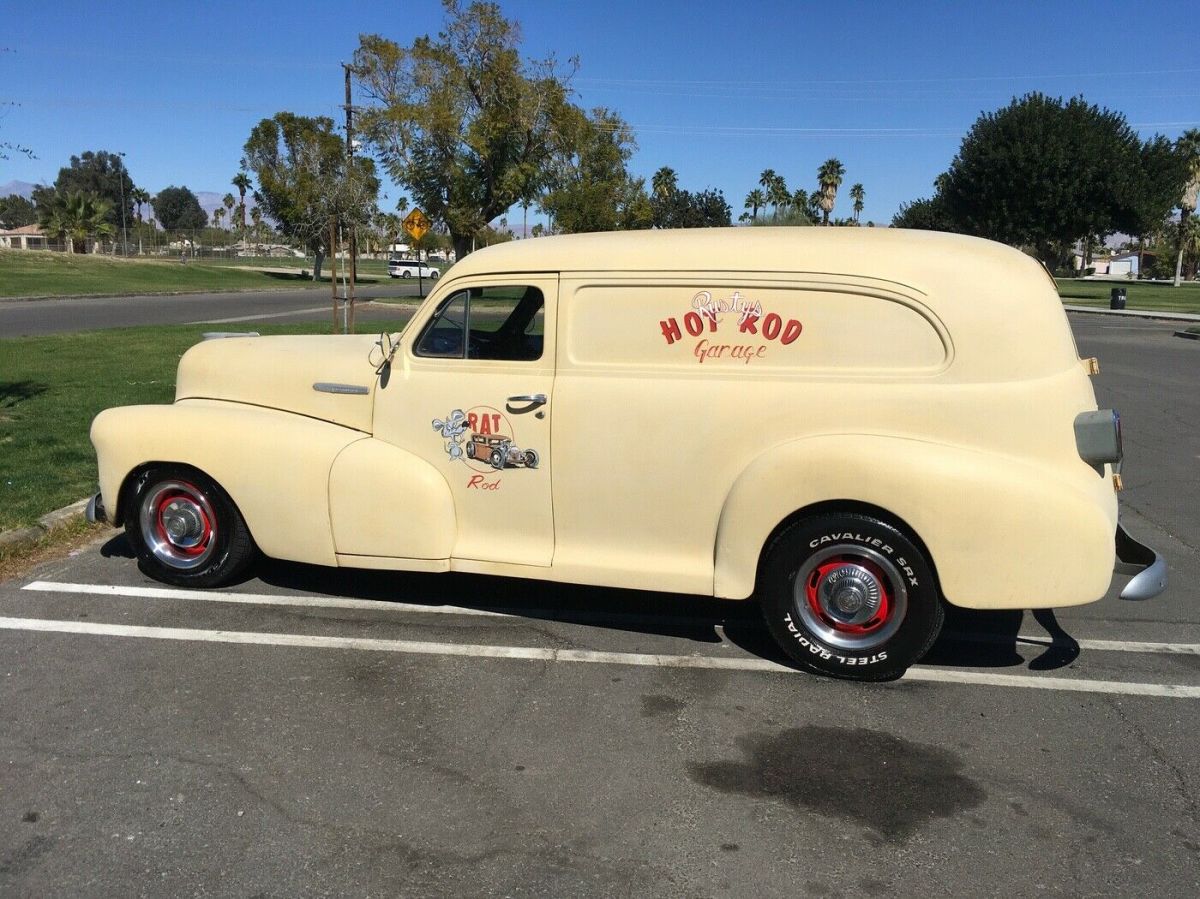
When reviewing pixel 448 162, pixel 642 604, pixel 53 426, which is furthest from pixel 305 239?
pixel 642 604

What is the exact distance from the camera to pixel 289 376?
17.0 feet

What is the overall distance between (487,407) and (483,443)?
0.17 meters

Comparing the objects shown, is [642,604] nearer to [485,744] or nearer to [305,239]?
[485,744]

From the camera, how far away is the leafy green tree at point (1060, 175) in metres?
46.6

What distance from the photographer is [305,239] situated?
49812mm

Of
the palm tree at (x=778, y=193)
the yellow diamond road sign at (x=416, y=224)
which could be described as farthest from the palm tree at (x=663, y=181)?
the yellow diamond road sign at (x=416, y=224)

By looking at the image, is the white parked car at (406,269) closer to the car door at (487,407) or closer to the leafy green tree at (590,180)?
the leafy green tree at (590,180)

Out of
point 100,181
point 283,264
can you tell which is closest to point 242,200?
point 283,264

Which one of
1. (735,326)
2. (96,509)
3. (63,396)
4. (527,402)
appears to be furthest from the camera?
(63,396)

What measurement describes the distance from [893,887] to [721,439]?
2.00 meters

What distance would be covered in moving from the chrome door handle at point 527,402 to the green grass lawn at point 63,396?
3.52m

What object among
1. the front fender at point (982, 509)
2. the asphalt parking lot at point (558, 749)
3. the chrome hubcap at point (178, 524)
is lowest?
the asphalt parking lot at point (558, 749)

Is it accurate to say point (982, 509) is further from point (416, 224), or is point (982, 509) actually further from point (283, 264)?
point (283, 264)

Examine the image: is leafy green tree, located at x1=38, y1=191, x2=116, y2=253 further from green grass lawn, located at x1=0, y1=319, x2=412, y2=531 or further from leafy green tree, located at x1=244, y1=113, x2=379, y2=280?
green grass lawn, located at x1=0, y1=319, x2=412, y2=531
